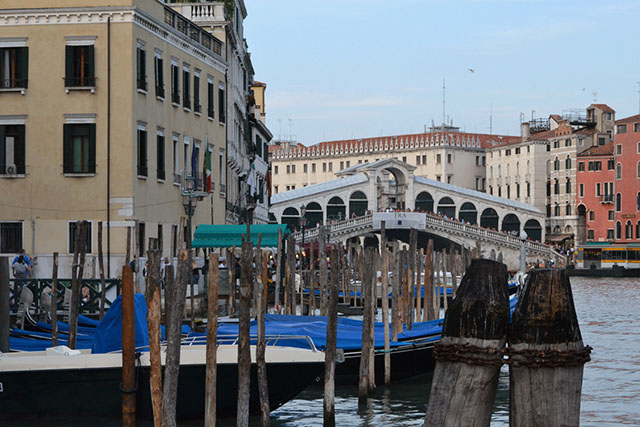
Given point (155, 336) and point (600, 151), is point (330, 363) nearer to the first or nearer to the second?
point (155, 336)

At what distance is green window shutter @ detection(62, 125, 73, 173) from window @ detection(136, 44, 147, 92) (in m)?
1.66

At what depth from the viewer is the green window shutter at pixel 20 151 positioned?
2178 centimetres

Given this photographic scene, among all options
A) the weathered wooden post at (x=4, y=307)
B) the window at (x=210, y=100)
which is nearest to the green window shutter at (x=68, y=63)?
the window at (x=210, y=100)

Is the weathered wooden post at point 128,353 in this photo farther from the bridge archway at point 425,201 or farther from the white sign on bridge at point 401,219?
the bridge archway at point 425,201

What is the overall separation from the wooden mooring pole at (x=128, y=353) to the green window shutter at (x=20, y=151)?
43.6 feet

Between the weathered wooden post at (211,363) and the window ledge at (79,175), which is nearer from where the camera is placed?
the weathered wooden post at (211,363)

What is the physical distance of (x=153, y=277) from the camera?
858cm

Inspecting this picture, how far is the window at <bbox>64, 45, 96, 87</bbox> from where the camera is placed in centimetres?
2167

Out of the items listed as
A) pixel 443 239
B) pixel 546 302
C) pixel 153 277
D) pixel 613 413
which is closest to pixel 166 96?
pixel 613 413

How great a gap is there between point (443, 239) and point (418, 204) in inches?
537

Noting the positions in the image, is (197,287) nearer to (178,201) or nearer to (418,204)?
(178,201)

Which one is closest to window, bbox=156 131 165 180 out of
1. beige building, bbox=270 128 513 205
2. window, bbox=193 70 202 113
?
window, bbox=193 70 202 113

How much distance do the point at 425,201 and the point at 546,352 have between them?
6908 centimetres

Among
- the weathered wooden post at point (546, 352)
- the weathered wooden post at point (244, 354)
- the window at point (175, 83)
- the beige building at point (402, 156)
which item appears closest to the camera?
the weathered wooden post at point (546, 352)
